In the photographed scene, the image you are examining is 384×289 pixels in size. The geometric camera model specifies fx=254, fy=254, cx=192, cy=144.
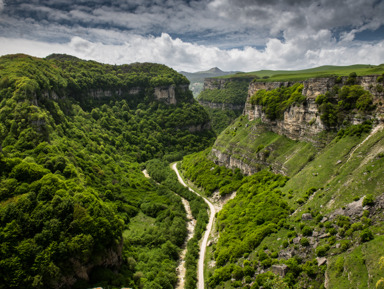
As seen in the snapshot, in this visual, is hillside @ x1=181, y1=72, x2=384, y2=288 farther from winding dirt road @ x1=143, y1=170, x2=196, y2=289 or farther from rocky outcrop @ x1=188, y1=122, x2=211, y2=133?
rocky outcrop @ x1=188, y1=122, x2=211, y2=133

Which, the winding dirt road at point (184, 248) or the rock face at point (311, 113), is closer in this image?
the winding dirt road at point (184, 248)

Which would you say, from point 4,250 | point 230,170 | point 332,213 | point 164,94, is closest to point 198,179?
point 230,170

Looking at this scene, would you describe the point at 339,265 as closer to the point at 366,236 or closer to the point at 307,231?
the point at 366,236

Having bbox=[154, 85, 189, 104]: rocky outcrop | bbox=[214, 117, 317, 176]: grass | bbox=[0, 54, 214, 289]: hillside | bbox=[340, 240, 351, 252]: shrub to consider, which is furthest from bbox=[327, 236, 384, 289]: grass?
bbox=[154, 85, 189, 104]: rocky outcrop

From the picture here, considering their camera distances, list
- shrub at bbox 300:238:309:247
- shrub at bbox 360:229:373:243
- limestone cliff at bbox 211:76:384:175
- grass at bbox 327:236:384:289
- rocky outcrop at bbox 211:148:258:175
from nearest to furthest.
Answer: grass at bbox 327:236:384:289 < shrub at bbox 360:229:373:243 < shrub at bbox 300:238:309:247 < limestone cliff at bbox 211:76:384:175 < rocky outcrop at bbox 211:148:258:175

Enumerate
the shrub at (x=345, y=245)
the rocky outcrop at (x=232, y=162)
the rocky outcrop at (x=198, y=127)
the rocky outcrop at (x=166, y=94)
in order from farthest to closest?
the rocky outcrop at (x=166, y=94), the rocky outcrop at (x=198, y=127), the rocky outcrop at (x=232, y=162), the shrub at (x=345, y=245)

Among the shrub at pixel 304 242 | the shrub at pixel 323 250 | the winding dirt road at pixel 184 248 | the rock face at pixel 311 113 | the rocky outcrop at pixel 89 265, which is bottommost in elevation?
the winding dirt road at pixel 184 248

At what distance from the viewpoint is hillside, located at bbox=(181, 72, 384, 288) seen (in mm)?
35625

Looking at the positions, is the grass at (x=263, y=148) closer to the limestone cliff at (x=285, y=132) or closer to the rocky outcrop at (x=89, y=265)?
the limestone cliff at (x=285, y=132)

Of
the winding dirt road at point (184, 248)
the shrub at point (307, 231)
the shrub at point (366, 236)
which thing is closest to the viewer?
the shrub at point (366, 236)

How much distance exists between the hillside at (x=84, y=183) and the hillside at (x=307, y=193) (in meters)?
14.1

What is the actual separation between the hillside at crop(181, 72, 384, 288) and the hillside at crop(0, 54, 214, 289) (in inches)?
554

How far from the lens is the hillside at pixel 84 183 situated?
3791 cm

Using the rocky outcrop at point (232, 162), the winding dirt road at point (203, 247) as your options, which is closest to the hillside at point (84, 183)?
the winding dirt road at point (203, 247)
